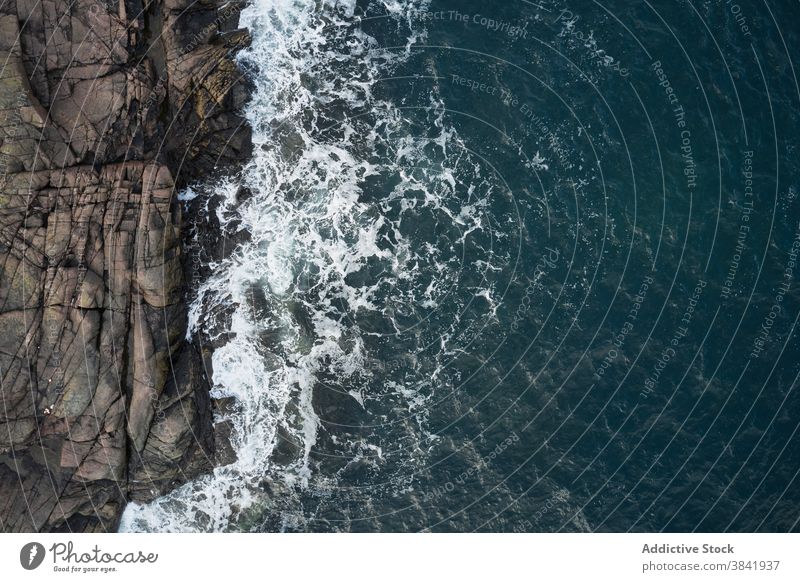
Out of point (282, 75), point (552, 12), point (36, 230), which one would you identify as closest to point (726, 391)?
point (552, 12)

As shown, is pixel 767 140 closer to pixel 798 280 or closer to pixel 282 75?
pixel 798 280
